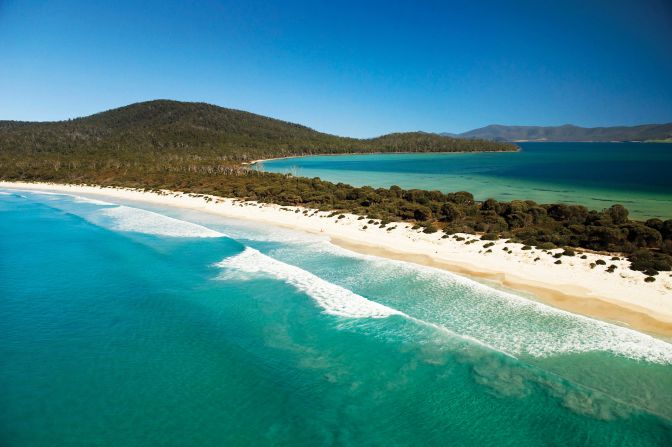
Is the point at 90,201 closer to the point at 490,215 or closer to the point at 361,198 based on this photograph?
the point at 361,198

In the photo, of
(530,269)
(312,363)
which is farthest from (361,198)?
(312,363)

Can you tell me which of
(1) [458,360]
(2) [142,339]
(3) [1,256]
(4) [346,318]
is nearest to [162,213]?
(3) [1,256]

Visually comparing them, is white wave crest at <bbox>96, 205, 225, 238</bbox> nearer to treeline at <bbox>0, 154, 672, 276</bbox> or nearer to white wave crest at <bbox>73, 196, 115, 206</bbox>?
white wave crest at <bbox>73, 196, 115, 206</bbox>

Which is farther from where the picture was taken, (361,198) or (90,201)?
(90,201)

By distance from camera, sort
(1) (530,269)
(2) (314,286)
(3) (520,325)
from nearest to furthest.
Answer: (3) (520,325) < (2) (314,286) < (1) (530,269)

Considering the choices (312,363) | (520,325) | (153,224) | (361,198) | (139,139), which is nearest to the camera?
(312,363)

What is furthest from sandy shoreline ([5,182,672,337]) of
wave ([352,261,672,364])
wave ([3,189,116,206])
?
wave ([3,189,116,206])

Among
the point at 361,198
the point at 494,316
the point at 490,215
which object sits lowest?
the point at 494,316
